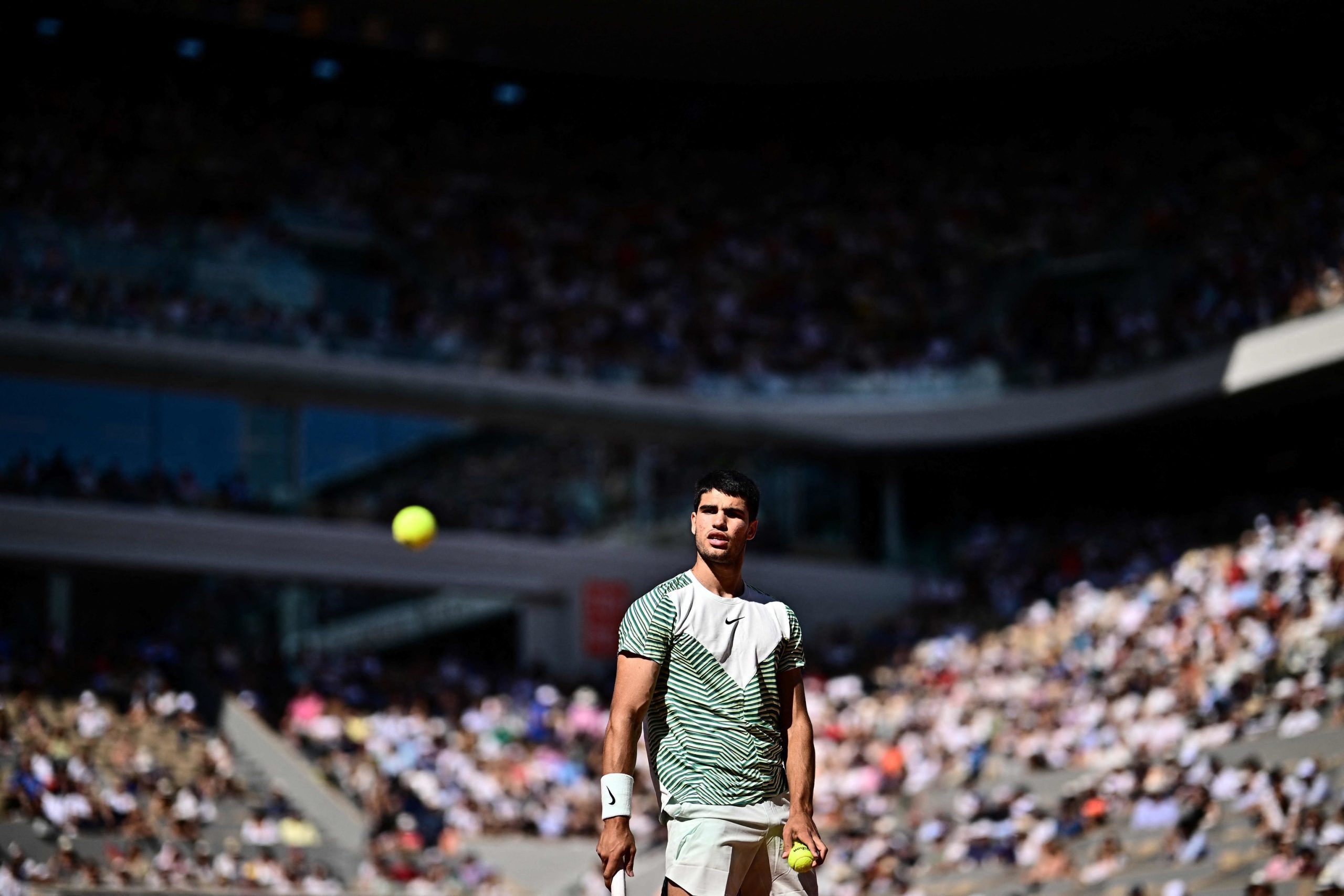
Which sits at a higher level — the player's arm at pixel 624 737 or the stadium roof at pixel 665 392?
the stadium roof at pixel 665 392

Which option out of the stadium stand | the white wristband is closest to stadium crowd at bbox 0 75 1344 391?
the stadium stand

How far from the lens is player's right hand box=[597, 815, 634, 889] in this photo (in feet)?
16.8

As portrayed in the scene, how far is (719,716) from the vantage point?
18.0ft

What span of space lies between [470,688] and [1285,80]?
17805 millimetres

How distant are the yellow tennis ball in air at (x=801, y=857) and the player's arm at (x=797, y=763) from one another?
13 millimetres

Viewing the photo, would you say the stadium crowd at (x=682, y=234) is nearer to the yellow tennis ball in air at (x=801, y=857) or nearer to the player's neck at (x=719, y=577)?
the player's neck at (x=719, y=577)

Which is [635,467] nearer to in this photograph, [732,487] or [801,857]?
[732,487]

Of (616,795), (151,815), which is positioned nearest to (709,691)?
(616,795)

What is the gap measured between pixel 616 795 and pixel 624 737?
0.54 ft

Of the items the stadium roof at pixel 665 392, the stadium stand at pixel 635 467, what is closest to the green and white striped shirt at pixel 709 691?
the stadium stand at pixel 635 467

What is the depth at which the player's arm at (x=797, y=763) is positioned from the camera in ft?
17.8

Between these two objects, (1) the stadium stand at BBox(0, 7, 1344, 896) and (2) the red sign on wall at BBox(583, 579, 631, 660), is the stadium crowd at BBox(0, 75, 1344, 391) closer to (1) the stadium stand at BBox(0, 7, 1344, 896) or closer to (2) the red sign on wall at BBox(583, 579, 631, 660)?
(1) the stadium stand at BBox(0, 7, 1344, 896)

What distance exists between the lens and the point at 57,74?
31.2m

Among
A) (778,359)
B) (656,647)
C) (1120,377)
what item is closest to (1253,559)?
(1120,377)
